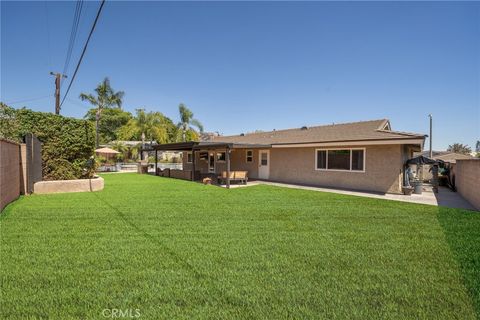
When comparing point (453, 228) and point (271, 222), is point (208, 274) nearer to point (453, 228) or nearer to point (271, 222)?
point (271, 222)

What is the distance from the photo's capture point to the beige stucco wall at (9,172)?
743 cm

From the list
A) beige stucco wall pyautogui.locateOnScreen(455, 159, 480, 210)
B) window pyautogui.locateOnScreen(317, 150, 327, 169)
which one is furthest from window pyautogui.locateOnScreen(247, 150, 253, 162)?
beige stucco wall pyautogui.locateOnScreen(455, 159, 480, 210)

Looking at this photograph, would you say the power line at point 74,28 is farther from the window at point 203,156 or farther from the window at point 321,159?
the window at point 321,159

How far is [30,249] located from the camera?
4.39 m

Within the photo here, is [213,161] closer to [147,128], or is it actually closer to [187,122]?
[147,128]

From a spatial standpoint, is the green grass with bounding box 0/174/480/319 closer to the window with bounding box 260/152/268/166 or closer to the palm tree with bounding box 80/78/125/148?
the window with bounding box 260/152/268/166

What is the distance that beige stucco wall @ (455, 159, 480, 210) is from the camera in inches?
352

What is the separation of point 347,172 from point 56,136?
14595mm

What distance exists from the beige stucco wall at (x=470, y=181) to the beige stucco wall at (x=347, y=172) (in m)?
2.35

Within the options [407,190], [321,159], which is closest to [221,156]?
[321,159]

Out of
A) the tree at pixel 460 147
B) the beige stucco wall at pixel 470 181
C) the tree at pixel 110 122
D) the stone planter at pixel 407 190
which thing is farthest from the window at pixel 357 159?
the tree at pixel 460 147

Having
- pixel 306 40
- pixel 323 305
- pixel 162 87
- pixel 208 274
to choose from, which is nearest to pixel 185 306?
pixel 208 274

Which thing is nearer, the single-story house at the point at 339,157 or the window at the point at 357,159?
the single-story house at the point at 339,157

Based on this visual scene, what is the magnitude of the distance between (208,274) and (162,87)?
24.6 metres
